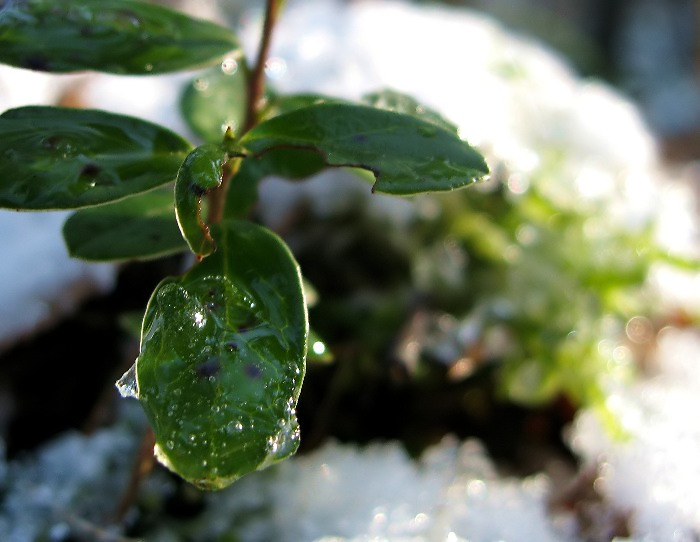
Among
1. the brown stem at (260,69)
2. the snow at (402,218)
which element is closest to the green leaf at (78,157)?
the brown stem at (260,69)

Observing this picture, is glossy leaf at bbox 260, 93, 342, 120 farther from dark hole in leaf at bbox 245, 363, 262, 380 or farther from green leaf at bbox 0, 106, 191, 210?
dark hole in leaf at bbox 245, 363, 262, 380

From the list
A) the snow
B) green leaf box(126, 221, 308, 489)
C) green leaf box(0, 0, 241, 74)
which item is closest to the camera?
green leaf box(126, 221, 308, 489)

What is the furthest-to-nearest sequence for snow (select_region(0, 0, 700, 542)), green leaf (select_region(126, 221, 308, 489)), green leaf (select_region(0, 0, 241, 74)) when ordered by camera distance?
snow (select_region(0, 0, 700, 542)) → green leaf (select_region(0, 0, 241, 74)) → green leaf (select_region(126, 221, 308, 489))

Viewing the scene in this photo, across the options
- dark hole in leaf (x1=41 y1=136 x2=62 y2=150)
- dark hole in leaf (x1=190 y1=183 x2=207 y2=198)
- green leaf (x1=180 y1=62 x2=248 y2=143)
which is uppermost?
dark hole in leaf (x1=190 y1=183 x2=207 y2=198)

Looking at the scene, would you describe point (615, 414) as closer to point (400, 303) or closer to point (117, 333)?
point (400, 303)

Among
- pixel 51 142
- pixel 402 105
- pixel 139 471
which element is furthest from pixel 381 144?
pixel 139 471

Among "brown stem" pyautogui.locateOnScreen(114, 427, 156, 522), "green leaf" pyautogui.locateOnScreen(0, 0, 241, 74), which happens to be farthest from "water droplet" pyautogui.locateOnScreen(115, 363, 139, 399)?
"green leaf" pyautogui.locateOnScreen(0, 0, 241, 74)

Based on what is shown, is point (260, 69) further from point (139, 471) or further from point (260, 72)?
point (139, 471)
